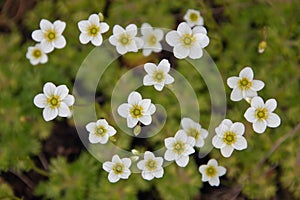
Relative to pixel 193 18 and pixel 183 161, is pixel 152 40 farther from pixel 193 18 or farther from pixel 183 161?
pixel 183 161

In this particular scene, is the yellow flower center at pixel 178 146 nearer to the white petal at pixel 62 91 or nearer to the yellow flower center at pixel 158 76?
the yellow flower center at pixel 158 76

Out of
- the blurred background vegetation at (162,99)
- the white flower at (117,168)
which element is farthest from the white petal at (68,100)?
the blurred background vegetation at (162,99)

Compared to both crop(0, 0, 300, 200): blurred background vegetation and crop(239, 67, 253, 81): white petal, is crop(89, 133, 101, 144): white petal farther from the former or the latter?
crop(239, 67, 253, 81): white petal

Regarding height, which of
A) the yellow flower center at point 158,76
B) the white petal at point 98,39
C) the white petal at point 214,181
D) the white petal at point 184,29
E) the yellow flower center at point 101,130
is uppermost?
the white petal at point 184,29

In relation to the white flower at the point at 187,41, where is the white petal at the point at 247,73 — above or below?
below

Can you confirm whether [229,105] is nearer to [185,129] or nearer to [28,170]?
[185,129]

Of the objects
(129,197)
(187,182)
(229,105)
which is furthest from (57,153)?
(229,105)

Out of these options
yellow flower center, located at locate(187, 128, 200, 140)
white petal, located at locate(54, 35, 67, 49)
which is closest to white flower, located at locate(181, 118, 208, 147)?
yellow flower center, located at locate(187, 128, 200, 140)
